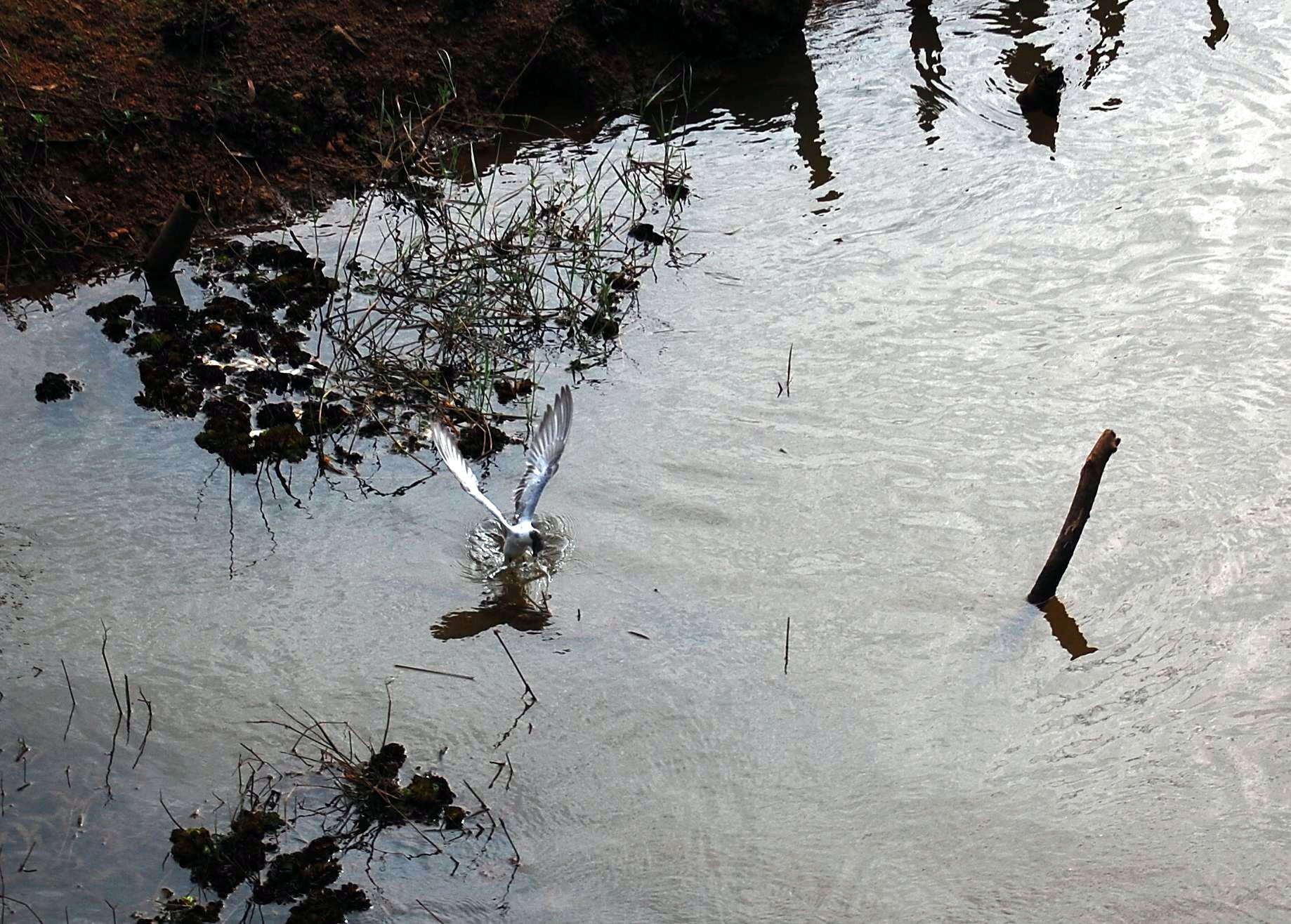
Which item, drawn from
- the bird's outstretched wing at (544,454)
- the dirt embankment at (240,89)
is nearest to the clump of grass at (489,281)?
the dirt embankment at (240,89)

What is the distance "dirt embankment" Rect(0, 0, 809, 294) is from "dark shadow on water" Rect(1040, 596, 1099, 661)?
4.46 meters

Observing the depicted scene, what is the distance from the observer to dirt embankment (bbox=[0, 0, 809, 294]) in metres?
6.89

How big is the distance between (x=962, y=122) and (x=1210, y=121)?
1701mm

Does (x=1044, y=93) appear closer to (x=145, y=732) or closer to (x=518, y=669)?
(x=518, y=669)

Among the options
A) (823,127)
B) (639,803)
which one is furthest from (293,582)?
(823,127)

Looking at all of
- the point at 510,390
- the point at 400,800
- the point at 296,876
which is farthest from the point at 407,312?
the point at 296,876

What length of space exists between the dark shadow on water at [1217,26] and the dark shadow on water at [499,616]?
283 inches

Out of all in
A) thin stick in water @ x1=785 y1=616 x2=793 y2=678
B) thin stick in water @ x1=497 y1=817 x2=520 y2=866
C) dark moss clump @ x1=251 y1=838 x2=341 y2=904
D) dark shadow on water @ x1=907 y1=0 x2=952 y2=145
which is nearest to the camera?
dark moss clump @ x1=251 y1=838 x2=341 y2=904

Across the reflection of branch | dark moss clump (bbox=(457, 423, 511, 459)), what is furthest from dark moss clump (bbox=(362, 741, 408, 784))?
the reflection of branch

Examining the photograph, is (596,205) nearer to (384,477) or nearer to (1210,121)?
(384,477)

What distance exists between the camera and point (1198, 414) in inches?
246

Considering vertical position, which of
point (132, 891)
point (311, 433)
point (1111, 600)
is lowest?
point (1111, 600)

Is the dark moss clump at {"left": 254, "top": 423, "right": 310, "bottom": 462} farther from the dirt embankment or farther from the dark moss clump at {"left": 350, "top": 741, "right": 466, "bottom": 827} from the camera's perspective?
the dark moss clump at {"left": 350, "top": 741, "right": 466, "bottom": 827}

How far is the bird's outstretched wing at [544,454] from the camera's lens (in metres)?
5.19
